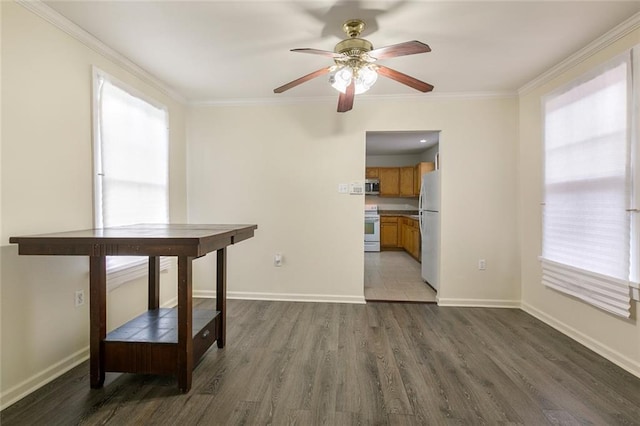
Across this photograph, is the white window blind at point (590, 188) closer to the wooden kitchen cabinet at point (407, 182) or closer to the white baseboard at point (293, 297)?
the white baseboard at point (293, 297)

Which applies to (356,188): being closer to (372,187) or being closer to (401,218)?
(372,187)

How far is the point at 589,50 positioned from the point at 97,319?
402 cm

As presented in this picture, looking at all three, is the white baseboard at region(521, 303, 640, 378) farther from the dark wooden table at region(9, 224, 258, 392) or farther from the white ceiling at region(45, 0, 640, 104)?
the dark wooden table at region(9, 224, 258, 392)

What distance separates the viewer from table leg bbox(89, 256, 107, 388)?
1.74m

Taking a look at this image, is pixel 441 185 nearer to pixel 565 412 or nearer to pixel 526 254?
pixel 526 254

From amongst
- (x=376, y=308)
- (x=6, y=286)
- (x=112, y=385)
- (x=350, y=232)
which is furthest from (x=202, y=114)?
(x=376, y=308)

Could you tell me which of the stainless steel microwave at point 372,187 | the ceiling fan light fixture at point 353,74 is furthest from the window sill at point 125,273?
the stainless steel microwave at point 372,187

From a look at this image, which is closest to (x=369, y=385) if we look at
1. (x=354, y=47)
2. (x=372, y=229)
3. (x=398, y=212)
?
(x=354, y=47)

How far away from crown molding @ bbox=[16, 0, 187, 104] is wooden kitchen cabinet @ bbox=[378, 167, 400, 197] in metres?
5.08

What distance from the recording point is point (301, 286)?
137 inches

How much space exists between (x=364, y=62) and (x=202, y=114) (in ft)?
7.74

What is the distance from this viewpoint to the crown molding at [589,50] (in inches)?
78.1

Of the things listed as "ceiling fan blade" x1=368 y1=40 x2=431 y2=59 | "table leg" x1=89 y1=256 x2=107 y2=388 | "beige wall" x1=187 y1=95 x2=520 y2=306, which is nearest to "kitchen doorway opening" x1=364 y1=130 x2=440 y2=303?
"beige wall" x1=187 y1=95 x2=520 y2=306

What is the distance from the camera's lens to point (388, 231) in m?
7.16
